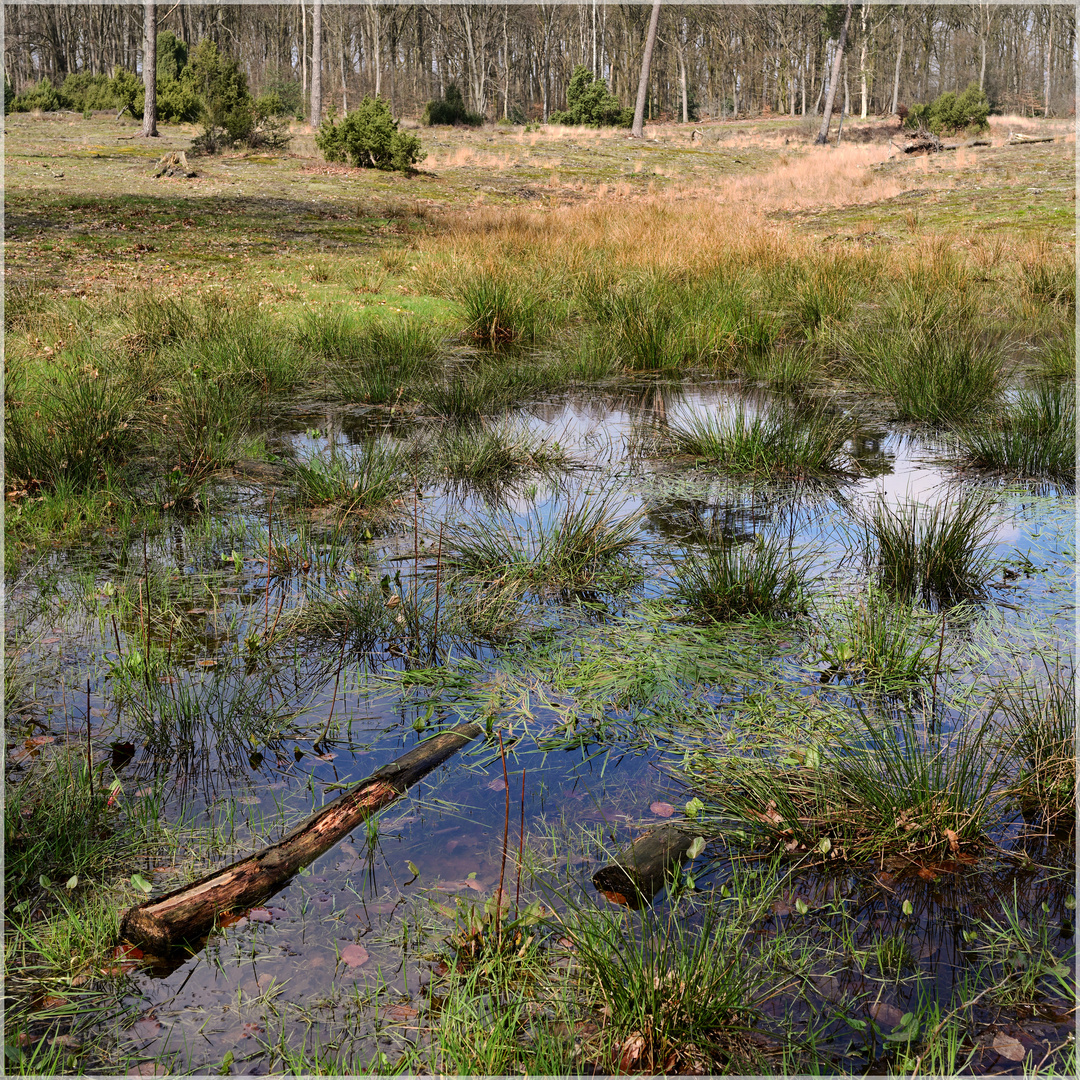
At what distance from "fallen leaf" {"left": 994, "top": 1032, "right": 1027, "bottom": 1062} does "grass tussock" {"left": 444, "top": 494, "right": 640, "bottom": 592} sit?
Answer: 2.38 metres

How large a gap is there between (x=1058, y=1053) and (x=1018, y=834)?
73 cm

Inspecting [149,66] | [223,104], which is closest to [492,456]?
[223,104]

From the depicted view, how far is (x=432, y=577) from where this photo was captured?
4.04m

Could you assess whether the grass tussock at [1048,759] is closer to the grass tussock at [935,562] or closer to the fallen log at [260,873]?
the grass tussock at [935,562]

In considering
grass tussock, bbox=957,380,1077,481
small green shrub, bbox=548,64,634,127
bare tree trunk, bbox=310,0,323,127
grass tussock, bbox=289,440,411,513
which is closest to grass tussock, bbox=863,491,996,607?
grass tussock, bbox=957,380,1077,481

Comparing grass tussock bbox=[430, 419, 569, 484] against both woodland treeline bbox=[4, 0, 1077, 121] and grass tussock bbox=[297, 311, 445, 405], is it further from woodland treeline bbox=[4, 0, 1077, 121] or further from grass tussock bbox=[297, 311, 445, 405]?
woodland treeline bbox=[4, 0, 1077, 121]

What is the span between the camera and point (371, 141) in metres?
24.6

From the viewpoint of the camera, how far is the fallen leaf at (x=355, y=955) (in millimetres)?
1979

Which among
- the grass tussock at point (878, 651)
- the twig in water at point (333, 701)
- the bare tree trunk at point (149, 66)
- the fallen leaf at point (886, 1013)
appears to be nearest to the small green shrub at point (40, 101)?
the bare tree trunk at point (149, 66)

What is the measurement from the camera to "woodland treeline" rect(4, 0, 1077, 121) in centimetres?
5449

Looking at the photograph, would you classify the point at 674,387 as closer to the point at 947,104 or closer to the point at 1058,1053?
the point at 1058,1053

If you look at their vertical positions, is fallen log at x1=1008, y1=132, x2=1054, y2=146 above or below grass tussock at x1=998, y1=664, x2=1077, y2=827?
above

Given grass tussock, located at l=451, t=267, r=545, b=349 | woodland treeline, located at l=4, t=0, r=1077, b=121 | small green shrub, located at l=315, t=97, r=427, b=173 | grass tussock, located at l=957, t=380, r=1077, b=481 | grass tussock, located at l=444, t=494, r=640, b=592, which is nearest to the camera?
grass tussock, located at l=444, t=494, r=640, b=592

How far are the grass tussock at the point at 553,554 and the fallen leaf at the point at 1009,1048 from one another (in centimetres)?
238
